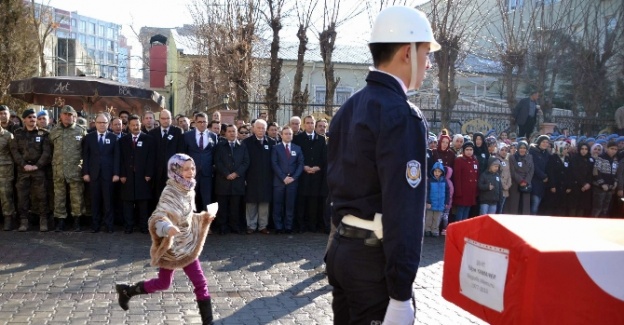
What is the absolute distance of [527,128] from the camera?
22.4 metres

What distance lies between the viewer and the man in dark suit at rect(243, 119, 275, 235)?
41.5 feet

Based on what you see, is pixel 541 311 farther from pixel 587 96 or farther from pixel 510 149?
pixel 587 96

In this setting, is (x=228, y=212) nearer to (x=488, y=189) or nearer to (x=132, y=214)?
(x=132, y=214)

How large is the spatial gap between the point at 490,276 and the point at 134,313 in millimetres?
4609

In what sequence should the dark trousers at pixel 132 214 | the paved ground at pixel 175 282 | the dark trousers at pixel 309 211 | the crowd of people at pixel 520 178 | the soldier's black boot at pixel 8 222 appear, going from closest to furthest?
the paved ground at pixel 175 282 < the soldier's black boot at pixel 8 222 < the dark trousers at pixel 132 214 < the dark trousers at pixel 309 211 < the crowd of people at pixel 520 178

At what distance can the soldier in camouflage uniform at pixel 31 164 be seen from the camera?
39.0 ft

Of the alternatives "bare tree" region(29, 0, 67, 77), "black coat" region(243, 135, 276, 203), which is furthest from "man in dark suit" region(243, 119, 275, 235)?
"bare tree" region(29, 0, 67, 77)

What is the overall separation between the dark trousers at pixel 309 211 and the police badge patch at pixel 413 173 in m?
10.1

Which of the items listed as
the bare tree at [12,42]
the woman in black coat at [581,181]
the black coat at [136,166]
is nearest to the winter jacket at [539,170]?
the woman in black coat at [581,181]

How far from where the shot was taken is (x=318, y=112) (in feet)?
69.5

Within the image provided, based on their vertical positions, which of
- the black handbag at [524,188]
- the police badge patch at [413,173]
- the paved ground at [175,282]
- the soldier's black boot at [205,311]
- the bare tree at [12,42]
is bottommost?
the paved ground at [175,282]

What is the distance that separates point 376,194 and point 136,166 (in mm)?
9660

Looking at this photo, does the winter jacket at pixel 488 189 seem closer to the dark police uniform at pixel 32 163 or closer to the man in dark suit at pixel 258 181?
the man in dark suit at pixel 258 181

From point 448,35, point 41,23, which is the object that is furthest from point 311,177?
point 41,23
